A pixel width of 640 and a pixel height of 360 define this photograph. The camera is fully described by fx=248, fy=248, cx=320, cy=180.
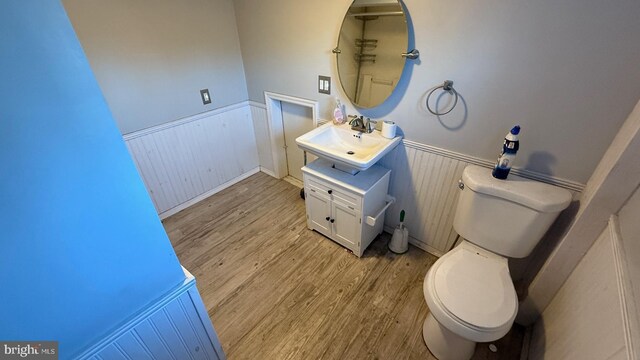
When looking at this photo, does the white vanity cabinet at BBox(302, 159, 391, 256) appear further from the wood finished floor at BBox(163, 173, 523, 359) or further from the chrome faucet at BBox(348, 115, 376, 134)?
the chrome faucet at BBox(348, 115, 376, 134)

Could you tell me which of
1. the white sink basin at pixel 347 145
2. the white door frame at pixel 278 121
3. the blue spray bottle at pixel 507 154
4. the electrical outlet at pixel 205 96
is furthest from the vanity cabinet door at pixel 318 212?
the electrical outlet at pixel 205 96

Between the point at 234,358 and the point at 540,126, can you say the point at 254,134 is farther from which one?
the point at 540,126

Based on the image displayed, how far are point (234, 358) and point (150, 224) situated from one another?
1056 mm

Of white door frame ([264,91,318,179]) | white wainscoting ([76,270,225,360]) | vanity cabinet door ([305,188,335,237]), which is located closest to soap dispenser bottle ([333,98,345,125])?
white door frame ([264,91,318,179])

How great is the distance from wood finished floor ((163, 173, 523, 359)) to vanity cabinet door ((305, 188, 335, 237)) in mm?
96

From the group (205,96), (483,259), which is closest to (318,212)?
(483,259)

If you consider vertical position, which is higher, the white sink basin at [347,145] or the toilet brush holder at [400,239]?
the white sink basin at [347,145]

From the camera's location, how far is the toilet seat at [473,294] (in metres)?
1.11

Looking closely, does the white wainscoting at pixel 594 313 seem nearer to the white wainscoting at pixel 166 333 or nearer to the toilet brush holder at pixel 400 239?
the toilet brush holder at pixel 400 239

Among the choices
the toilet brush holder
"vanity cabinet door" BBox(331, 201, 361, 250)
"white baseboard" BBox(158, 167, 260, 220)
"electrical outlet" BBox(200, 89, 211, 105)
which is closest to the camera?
"vanity cabinet door" BBox(331, 201, 361, 250)

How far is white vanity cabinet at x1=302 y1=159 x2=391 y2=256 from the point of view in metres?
1.76

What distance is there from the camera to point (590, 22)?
1040mm

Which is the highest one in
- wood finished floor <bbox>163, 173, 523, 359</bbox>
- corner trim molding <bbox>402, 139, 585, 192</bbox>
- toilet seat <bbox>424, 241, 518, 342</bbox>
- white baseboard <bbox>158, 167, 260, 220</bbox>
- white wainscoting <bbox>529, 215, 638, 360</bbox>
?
corner trim molding <bbox>402, 139, 585, 192</bbox>

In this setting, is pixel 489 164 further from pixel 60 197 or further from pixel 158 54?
pixel 158 54
